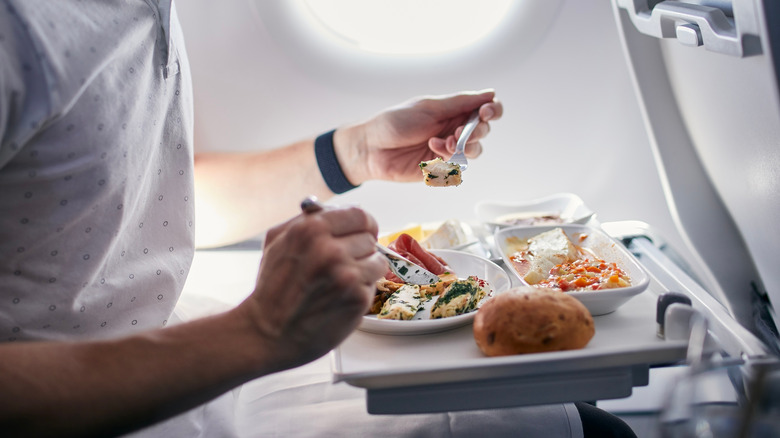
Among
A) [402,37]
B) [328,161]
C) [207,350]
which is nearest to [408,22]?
[402,37]

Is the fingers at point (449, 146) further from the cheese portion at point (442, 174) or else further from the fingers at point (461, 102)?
the cheese portion at point (442, 174)

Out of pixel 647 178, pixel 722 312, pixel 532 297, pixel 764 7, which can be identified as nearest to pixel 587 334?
pixel 532 297

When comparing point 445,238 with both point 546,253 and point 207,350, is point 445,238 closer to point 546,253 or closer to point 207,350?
point 546,253

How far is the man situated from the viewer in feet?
2.09

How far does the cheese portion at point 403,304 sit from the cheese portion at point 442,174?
9.0 inches

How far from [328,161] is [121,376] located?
2.73 feet

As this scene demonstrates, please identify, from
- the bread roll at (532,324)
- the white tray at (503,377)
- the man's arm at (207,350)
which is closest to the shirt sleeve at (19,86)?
the man's arm at (207,350)

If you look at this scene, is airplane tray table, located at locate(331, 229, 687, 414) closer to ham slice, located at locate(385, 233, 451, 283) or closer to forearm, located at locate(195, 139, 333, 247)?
ham slice, located at locate(385, 233, 451, 283)

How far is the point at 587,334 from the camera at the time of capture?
74 cm

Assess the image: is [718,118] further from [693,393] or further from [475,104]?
[693,393]

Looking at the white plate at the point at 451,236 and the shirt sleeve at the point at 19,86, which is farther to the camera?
the white plate at the point at 451,236

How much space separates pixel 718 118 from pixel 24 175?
1.07 m

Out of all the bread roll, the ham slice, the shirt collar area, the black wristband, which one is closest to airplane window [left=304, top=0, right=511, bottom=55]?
the black wristband

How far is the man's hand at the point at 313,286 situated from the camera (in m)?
0.66
